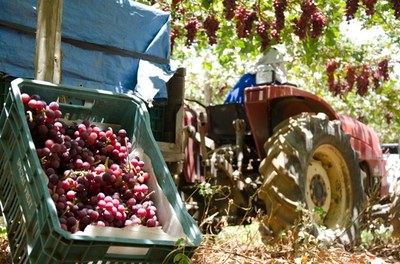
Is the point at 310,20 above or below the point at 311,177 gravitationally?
above

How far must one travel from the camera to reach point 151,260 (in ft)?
8.41

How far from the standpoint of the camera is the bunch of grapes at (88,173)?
104 inches

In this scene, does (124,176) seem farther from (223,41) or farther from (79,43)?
(223,41)

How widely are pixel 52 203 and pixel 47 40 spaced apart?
1.56 meters

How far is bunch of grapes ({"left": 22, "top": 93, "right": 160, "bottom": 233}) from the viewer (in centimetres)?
265

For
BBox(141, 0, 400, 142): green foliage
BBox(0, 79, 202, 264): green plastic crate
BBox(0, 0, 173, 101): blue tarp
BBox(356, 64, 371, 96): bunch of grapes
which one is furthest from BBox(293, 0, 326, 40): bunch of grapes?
BBox(0, 79, 202, 264): green plastic crate

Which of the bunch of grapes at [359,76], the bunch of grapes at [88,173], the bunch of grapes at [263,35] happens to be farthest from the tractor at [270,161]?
the bunch of grapes at [359,76]

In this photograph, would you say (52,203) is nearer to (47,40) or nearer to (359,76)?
(47,40)

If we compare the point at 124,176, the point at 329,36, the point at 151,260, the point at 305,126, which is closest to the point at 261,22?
the point at 329,36

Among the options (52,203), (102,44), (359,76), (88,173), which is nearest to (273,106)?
(102,44)

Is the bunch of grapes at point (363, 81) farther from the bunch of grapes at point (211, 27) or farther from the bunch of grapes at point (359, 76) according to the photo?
the bunch of grapes at point (211, 27)

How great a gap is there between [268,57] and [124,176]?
11.3 ft

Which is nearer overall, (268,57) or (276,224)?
(276,224)

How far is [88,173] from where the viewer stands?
2807 millimetres
